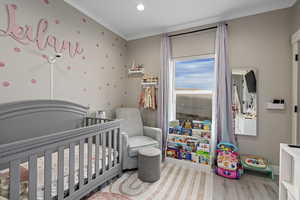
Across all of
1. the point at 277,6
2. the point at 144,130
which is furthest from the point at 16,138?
the point at 277,6

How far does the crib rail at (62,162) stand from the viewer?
0.89 meters

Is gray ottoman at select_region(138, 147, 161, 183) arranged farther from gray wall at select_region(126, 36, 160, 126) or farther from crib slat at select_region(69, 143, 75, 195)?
gray wall at select_region(126, 36, 160, 126)

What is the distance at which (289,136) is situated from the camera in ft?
6.61

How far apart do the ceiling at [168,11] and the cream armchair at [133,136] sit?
1.73 meters

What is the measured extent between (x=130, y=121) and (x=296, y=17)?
300cm

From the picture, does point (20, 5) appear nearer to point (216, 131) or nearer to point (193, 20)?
point (193, 20)

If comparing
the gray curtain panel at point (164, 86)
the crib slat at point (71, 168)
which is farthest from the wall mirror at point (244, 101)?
the crib slat at point (71, 168)

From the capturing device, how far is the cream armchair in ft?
6.84

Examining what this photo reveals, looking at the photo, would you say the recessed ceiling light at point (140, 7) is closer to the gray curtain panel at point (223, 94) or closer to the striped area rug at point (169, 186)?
the gray curtain panel at point (223, 94)

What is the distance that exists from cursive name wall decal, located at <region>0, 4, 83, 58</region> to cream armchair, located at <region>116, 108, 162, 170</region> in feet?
4.56

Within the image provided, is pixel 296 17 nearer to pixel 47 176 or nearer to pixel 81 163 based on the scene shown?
pixel 81 163

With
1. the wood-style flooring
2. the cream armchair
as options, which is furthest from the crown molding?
the wood-style flooring

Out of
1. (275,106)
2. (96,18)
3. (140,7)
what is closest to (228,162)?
(275,106)

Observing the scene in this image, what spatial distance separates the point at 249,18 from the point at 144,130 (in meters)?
2.67
